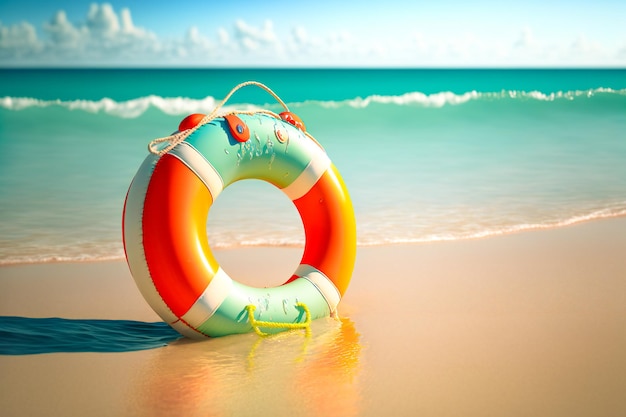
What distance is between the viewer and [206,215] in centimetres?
299

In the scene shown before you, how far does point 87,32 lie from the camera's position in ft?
83.1

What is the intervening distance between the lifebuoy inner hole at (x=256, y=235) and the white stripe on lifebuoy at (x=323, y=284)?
613 millimetres

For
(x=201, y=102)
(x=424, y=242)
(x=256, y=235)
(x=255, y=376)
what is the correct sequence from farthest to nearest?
(x=201, y=102), (x=256, y=235), (x=424, y=242), (x=255, y=376)

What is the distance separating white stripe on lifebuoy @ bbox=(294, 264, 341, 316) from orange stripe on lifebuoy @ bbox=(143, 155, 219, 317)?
50cm

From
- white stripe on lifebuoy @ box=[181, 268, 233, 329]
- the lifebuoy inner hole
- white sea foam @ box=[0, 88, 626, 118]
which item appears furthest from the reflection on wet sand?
white sea foam @ box=[0, 88, 626, 118]

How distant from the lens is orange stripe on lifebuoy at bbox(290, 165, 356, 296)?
3.31 metres

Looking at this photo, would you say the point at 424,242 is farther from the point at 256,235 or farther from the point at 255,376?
the point at 255,376

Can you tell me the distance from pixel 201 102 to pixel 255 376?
14143 millimetres

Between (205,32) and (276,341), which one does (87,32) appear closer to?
(205,32)

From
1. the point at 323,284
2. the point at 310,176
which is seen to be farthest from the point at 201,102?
the point at 323,284

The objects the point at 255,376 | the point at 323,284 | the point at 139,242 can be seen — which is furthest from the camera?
the point at 323,284

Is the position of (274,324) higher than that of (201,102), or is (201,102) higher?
(201,102)

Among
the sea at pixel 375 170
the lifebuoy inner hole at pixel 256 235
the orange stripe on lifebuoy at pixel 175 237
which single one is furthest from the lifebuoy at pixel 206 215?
the sea at pixel 375 170

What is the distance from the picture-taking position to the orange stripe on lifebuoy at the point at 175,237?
9.22ft
